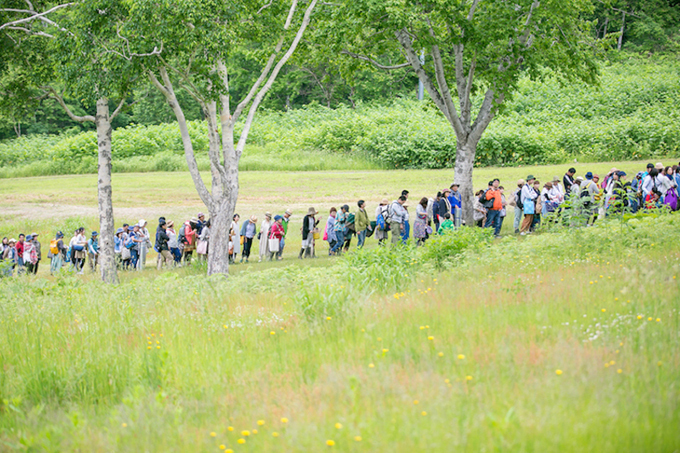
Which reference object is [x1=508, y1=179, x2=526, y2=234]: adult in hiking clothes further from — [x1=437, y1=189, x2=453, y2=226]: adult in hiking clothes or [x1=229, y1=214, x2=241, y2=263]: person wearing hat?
[x1=229, y1=214, x2=241, y2=263]: person wearing hat

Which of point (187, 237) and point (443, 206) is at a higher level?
point (443, 206)

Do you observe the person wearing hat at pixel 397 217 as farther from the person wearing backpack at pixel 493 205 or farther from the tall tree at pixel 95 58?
the tall tree at pixel 95 58

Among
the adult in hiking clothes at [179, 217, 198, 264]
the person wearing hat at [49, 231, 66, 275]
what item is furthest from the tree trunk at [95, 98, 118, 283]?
the person wearing hat at [49, 231, 66, 275]

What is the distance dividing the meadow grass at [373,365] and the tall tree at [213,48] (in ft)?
22.2

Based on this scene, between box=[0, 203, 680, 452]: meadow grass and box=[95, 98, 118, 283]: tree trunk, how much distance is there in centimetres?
641

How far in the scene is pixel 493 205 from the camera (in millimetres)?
18875

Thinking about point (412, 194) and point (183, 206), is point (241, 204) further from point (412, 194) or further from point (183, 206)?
point (412, 194)

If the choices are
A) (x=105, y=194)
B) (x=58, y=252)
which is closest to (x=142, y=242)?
(x=58, y=252)

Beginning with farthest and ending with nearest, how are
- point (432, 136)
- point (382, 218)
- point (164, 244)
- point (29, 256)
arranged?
1. point (432, 136)
2. point (29, 256)
3. point (164, 244)
4. point (382, 218)

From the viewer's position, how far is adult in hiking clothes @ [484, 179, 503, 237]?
61.5ft

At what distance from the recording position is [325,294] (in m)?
7.43

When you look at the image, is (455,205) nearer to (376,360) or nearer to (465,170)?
(465,170)

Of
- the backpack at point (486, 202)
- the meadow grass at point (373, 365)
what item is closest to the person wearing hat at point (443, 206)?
the backpack at point (486, 202)

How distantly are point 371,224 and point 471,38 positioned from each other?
262 inches
